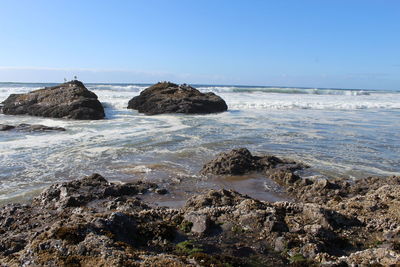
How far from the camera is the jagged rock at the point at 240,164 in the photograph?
920 cm

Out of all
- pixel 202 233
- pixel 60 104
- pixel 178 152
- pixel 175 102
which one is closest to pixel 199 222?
pixel 202 233

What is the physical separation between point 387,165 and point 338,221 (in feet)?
21.3

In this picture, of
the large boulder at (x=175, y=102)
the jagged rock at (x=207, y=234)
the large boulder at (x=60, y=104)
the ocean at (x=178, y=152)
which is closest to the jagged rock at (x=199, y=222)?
the jagged rock at (x=207, y=234)

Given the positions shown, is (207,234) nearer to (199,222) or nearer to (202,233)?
(202,233)

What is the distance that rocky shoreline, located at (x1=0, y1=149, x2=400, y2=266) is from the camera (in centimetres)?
351

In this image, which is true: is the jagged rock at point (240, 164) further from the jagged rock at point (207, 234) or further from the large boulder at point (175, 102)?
the large boulder at point (175, 102)

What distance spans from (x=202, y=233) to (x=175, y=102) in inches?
892

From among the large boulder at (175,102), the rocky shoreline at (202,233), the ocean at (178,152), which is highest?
the large boulder at (175,102)

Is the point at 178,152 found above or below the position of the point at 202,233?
below

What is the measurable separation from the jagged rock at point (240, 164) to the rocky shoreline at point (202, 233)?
2.61 meters

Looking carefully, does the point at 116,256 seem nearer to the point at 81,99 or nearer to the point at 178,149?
the point at 178,149

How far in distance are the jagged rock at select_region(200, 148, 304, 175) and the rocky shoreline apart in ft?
8.57

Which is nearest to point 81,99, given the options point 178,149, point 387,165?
point 178,149

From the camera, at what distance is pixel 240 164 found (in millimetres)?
9344
